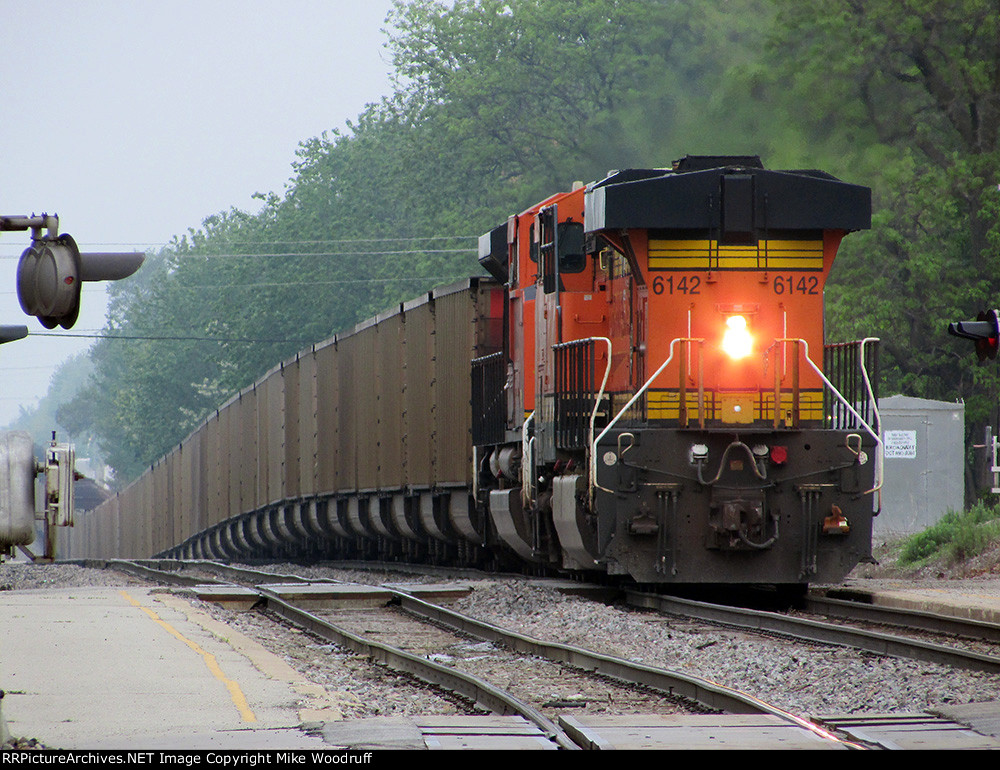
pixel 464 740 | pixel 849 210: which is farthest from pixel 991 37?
pixel 464 740

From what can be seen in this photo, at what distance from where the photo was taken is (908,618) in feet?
35.3

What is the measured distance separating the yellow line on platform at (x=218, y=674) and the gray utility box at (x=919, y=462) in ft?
44.5

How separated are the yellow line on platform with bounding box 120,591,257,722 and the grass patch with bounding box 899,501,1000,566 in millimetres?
10011

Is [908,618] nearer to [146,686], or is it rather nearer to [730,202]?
[730,202]

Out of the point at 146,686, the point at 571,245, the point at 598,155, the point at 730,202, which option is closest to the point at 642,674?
the point at 146,686

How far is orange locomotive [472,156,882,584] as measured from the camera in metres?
11.6

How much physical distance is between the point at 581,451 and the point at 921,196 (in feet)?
60.3

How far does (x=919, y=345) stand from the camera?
100 ft

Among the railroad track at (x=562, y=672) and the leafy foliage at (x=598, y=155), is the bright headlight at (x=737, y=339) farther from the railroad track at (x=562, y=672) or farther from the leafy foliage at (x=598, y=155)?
the leafy foliage at (x=598, y=155)

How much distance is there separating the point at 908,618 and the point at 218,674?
553 cm

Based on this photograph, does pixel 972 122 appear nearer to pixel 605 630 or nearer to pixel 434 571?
pixel 434 571

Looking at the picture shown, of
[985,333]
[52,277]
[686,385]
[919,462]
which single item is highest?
[985,333]

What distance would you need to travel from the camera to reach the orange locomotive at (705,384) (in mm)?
11641

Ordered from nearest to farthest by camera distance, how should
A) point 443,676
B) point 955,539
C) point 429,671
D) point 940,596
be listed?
point 443,676
point 429,671
point 940,596
point 955,539
